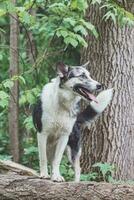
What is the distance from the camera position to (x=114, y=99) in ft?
24.6

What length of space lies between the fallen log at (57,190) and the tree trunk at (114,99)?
2350mm

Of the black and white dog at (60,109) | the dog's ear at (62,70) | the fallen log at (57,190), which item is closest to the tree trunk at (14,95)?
the black and white dog at (60,109)

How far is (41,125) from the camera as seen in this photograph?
5.73 meters

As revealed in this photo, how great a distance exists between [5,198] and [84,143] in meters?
2.64

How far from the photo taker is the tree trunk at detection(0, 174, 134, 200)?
460 centimetres

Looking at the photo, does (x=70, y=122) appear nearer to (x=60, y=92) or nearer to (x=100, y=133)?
(x=60, y=92)

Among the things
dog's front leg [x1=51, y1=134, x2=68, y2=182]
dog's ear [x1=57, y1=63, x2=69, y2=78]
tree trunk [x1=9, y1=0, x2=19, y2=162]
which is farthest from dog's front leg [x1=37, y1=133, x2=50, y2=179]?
tree trunk [x1=9, y1=0, x2=19, y2=162]

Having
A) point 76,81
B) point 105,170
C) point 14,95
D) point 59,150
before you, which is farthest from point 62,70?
point 14,95

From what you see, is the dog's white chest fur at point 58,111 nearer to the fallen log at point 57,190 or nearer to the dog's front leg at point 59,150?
the dog's front leg at point 59,150

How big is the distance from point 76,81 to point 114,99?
1.96 meters

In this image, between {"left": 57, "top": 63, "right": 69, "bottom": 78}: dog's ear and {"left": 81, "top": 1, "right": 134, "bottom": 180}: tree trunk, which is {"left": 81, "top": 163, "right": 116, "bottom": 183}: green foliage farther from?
{"left": 57, "top": 63, "right": 69, "bottom": 78}: dog's ear

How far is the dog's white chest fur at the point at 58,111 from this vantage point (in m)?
5.69

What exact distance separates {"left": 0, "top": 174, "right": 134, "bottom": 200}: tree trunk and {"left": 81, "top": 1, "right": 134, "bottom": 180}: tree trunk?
235 cm

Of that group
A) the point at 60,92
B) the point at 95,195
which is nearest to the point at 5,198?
the point at 95,195
